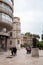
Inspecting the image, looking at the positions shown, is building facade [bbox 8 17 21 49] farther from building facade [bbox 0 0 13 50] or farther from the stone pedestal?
the stone pedestal

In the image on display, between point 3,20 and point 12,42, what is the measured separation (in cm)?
3050

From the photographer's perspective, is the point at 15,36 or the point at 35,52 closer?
the point at 35,52

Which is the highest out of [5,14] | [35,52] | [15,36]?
[5,14]

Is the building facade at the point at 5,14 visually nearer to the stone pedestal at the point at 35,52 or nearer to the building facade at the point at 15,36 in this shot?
the stone pedestal at the point at 35,52

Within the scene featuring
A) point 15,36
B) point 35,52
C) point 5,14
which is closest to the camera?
point 35,52

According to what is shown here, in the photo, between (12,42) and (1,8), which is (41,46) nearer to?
(12,42)

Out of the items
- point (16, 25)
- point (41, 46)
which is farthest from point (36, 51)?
point (16, 25)

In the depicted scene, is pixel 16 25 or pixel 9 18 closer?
pixel 9 18

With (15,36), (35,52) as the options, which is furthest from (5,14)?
(15,36)

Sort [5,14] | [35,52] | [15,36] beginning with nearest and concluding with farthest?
[35,52] < [5,14] < [15,36]

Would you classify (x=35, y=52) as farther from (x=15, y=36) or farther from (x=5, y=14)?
(x=15, y=36)

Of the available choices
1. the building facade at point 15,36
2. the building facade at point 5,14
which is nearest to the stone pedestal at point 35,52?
Result: the building facade at point 5,14

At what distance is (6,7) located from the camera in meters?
47.0

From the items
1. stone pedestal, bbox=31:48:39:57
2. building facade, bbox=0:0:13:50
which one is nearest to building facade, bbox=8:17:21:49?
building facade, bbox=0:0:13:50
